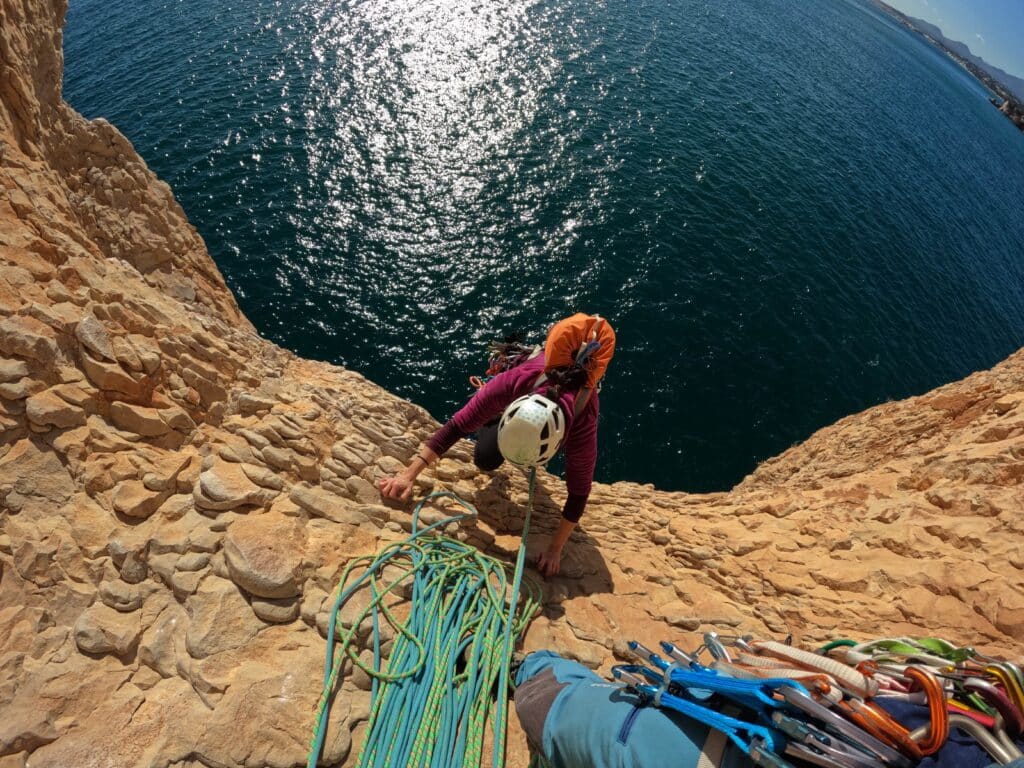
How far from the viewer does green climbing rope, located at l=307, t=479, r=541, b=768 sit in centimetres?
369

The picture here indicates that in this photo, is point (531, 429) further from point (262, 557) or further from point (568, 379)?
point (262, 557)

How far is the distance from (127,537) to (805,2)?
9844 centimetres

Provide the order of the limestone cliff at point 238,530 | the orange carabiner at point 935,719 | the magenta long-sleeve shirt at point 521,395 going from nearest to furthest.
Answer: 1. the orange carabiner at point 935,719
2. the limestone cliff at point 238,530
3. the magenta long-sleeve shirt at point 521,395

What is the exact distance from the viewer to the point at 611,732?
2.84 meters

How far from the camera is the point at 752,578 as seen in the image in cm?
623

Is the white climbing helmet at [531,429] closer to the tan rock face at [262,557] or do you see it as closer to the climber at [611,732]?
the climber at [611,732]

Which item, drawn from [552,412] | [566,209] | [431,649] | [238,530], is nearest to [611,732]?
[431,649]

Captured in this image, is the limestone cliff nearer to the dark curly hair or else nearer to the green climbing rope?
the green climbing rope

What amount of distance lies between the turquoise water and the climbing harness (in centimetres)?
999

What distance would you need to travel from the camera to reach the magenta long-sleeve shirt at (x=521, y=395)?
5.03 metres

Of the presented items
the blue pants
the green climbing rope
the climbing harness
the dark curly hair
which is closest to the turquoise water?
the dark curly hair

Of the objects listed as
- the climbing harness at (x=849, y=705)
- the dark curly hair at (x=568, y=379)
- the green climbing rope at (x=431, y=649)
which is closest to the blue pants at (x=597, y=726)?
the climbing harness at (x=849, y=705)

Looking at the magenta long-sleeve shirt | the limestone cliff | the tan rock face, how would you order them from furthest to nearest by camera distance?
the magenta long-sleeve shirt → the tan rock face → the limestone cliff

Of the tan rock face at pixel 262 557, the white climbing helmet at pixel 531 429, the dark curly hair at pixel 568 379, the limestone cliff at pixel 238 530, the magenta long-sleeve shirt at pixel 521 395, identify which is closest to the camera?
the limestone cliff at pixel 238 530
